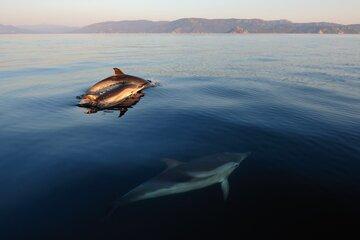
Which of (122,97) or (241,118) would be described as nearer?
(241,118)

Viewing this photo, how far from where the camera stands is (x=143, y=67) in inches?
1941

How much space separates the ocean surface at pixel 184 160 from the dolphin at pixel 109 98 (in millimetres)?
1351

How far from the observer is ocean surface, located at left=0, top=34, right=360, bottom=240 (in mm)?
10719

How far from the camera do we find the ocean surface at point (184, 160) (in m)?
10.7

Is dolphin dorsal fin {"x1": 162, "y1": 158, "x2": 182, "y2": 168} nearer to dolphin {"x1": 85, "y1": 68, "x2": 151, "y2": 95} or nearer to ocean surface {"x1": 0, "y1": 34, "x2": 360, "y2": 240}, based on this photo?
ocean surface {"x1": 0, "y1": 34, "x2": 360, "y2": 240}

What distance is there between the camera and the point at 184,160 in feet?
49.8

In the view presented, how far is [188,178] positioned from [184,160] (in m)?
2.60

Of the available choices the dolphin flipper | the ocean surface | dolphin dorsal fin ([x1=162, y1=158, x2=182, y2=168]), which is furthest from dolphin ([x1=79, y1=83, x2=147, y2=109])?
the dolphin flipper

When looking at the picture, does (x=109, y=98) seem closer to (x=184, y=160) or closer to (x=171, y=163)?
(x=184, y=160)

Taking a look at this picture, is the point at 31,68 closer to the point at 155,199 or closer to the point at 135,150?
the point at 135,150

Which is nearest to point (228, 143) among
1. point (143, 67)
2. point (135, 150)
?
point (135, 150)

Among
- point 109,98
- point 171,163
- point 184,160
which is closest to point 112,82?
point 109,98

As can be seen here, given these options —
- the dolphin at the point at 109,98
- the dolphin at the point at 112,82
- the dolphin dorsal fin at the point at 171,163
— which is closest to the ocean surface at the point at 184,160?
the dolphin dorsal fin at the point at 171,163

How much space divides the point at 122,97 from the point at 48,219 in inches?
667
